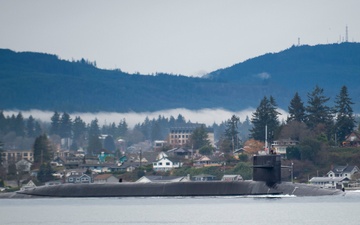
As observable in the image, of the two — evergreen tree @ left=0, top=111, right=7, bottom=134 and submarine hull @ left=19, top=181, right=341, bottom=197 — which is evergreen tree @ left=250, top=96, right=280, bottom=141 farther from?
submarine hull @ left=19, top=181, right=341, bottom=197

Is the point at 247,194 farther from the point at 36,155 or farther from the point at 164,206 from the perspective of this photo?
the point at 36,155

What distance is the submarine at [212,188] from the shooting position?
73.4 meters

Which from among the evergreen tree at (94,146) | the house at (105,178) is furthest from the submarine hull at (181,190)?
the evergreen tree at (94,146)

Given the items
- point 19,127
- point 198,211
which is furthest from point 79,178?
point 198,211

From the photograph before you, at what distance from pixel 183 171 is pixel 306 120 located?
19.0 m

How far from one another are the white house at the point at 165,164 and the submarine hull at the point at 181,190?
48328mm

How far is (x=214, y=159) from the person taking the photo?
127688 mm

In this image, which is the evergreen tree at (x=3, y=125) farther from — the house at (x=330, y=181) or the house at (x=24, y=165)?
the house at (x=330, y=181)

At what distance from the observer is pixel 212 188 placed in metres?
75.6

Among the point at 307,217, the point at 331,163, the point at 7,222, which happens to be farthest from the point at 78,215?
the point at 331,163

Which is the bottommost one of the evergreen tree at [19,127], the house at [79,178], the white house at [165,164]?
the house at [79,178]

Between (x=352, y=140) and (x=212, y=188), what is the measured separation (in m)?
49.2

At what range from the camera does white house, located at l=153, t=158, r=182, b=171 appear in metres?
128

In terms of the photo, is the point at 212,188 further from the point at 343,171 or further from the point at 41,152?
the point at 41,152
